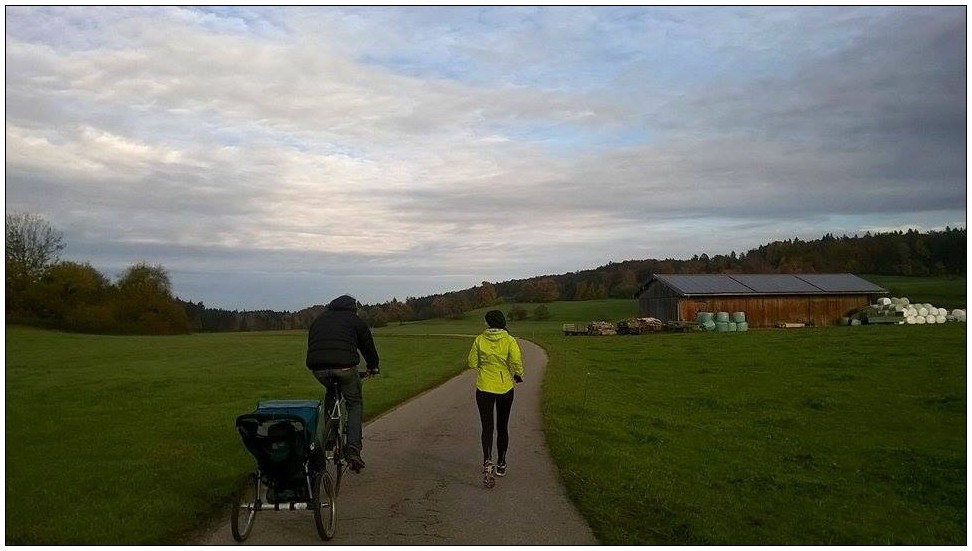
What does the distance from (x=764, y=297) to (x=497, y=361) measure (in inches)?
2498

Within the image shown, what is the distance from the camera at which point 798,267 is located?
110 m

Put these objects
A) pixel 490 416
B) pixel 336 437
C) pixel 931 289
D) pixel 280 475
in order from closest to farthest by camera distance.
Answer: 1. pixel 280 475
2. pixel 336 437
3. pixel 490 416
4. pixel 931 289

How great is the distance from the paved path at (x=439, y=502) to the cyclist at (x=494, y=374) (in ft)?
1.66

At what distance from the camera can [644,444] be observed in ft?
43.3

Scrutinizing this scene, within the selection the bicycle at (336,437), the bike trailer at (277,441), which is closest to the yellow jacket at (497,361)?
the bicycle at (336,437)

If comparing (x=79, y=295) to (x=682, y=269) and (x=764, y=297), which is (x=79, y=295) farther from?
(x=682, y=269)

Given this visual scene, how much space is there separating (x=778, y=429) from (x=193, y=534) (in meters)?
12.8

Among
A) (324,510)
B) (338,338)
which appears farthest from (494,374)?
(324,510)

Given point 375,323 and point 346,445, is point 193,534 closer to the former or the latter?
point 346,445

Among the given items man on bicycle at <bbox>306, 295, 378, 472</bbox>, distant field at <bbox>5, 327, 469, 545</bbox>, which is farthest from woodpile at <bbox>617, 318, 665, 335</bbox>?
man on bicycle at <bbox>306, 295, 378, 472</bbox>

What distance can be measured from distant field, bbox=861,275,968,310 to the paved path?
6918 centimetres

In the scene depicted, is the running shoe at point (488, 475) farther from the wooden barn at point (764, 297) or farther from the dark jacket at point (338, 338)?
the wooden barn at point (764, 297)

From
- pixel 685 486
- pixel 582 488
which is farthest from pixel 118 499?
pixel 685 486

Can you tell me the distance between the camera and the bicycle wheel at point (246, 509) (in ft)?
22.4
